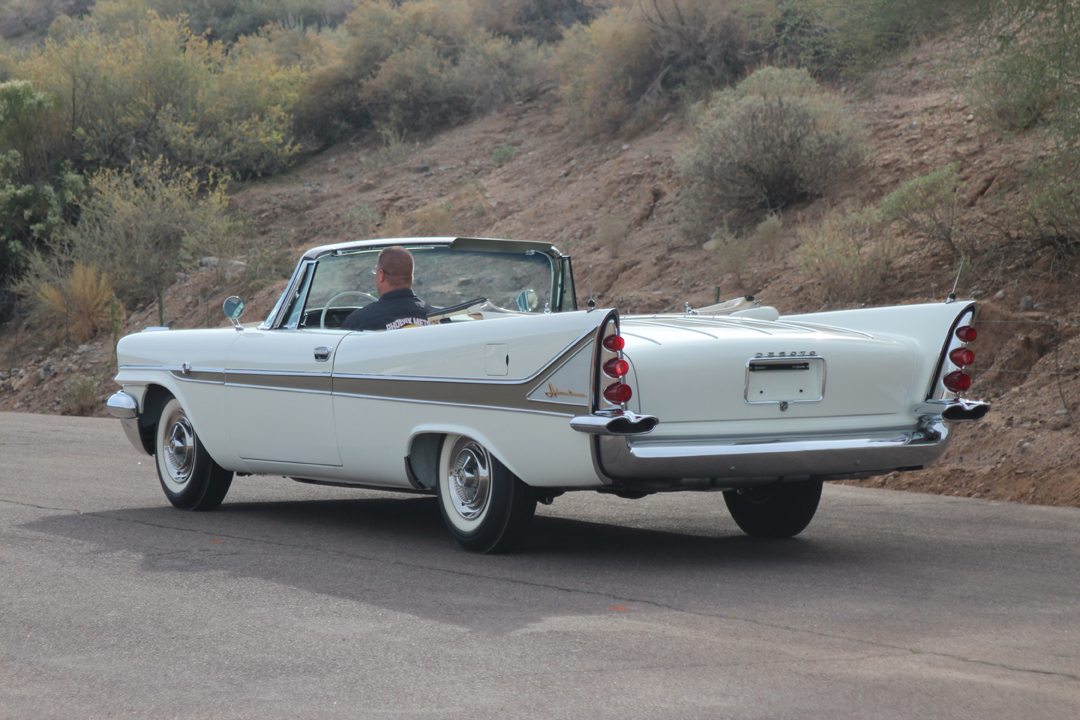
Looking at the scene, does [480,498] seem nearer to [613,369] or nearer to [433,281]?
[613,369]

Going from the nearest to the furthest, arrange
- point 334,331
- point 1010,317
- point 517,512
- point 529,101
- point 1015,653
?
point 1015,653
point 517,512
point 334,331
point 1010,317
point 529,101

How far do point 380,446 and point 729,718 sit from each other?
3607mm

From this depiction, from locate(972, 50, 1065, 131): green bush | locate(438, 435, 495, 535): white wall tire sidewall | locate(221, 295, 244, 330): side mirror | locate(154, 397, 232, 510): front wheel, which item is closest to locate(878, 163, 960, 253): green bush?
locate(972, 50, 1065, 131): green bush

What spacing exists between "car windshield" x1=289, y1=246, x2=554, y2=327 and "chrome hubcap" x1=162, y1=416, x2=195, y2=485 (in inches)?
47.4

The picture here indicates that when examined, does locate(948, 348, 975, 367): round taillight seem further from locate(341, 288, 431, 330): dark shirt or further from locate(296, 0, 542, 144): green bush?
locate(296, 0, 542, 144): green bush

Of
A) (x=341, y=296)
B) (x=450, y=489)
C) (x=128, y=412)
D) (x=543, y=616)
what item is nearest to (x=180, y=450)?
(x=128, y=412)

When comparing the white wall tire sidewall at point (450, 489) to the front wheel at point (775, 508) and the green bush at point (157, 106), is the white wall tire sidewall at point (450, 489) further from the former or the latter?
the green bush at point (157, 106)

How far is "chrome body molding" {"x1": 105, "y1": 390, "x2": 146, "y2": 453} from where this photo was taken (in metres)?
9.68

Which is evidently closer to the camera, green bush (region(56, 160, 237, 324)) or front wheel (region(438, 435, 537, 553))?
front wheel (region(438, 435, 537, 553))

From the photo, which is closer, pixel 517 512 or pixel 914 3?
pixel 517 512

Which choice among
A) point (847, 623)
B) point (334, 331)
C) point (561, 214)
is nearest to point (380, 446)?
point (334, 331)

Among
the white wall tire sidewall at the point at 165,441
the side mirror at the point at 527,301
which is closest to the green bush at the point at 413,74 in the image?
the white wall tire sidewall at the point at 165,441

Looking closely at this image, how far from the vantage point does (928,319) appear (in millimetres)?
7570

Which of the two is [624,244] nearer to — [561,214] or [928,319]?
[561,214]
